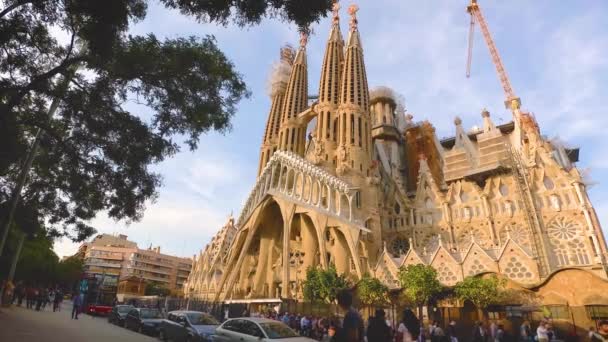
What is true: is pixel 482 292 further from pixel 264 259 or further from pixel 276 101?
pixel 276 101

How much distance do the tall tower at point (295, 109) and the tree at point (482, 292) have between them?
113 feet

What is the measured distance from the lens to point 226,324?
29.9ft

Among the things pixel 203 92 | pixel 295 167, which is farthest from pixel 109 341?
pixel 295 167

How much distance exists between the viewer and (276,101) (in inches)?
2301

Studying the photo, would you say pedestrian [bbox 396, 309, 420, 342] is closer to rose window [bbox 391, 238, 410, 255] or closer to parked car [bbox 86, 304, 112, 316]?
parked car [bbox 86, 304, 112, 316]

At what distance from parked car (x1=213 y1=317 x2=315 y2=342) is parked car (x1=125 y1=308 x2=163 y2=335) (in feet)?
21.7

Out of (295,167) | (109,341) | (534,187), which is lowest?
(109,341)

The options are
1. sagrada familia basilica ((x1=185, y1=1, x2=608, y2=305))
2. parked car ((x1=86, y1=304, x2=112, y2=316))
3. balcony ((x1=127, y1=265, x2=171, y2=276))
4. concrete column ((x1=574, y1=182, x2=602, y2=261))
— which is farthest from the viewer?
balcony ((x1=127, y1=265, x2=171, y2=276))

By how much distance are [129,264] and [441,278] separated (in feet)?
233

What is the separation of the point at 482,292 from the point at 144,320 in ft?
49.2

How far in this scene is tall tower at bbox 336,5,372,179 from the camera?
37.3 meters

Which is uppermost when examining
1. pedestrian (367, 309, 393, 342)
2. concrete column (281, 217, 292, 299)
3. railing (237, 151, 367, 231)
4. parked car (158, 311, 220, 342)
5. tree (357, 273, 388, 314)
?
railing (237, 151, 367, 231)

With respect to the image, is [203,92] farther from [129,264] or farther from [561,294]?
[129,264]

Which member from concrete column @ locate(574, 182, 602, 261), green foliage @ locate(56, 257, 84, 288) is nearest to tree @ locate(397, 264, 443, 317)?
concrete column @ locate(574, 182, 602, 261)
